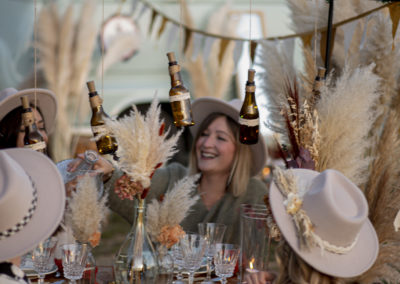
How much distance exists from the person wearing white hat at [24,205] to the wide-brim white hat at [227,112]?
1.52 meters

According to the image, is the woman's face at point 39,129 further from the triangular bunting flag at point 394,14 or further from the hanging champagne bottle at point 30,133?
the triangular bunting flag at point 394,14

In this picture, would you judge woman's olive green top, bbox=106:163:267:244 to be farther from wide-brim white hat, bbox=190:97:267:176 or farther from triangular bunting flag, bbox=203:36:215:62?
triangular bunting flag, bbox=203:36:215:62

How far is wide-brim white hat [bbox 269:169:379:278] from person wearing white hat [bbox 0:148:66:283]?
65 centimetres

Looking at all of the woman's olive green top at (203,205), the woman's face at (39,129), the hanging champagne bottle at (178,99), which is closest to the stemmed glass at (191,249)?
the hanging champagne bottle at (178,99)

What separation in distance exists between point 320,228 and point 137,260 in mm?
657

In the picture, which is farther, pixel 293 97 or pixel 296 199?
pixel 293 97

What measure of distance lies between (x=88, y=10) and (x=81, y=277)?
20.4 feet

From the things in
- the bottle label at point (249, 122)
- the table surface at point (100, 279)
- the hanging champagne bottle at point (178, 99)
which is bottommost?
the table surface at point (100, 279)

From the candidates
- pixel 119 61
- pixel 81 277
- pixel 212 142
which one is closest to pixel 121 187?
pixel 81 277

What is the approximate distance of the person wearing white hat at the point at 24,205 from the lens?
133cm

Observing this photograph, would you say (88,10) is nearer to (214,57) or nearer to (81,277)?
(214,57)

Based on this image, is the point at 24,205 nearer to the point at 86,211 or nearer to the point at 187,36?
the point at 86,211

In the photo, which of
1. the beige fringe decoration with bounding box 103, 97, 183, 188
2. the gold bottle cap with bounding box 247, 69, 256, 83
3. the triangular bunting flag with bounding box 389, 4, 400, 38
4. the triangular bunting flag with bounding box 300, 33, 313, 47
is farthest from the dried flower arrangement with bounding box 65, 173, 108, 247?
the triangular bunting flag with bounding box 389, 4, 400, 38

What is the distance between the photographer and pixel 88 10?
741cm
